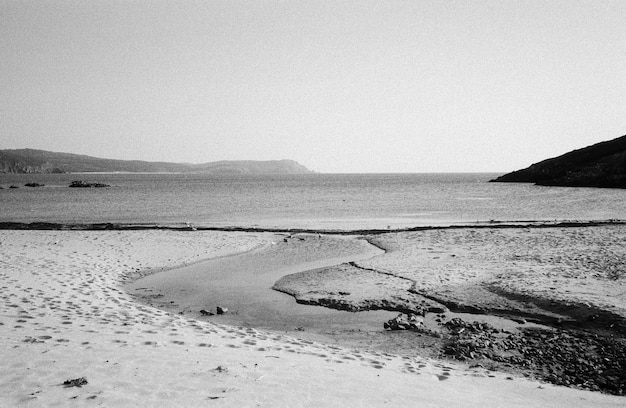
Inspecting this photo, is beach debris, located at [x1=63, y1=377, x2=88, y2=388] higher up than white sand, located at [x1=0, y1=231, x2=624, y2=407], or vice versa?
beach debris, located at [x1=63, y1=377, x2=88, y2=388]

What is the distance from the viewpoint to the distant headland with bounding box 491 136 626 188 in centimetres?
8369

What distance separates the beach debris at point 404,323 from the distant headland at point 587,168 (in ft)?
282

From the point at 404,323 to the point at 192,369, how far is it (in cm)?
524

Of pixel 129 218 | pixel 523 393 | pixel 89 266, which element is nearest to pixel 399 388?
pixel 523 393

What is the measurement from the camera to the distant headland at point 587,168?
275 feet

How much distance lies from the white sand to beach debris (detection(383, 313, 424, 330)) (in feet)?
5.76

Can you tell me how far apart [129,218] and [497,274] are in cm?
3223

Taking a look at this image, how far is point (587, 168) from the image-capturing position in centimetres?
9175

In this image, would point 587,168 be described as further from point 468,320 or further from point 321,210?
point 468,320

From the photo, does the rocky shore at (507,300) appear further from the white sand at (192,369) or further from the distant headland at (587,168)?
the distant headland at (587,168)

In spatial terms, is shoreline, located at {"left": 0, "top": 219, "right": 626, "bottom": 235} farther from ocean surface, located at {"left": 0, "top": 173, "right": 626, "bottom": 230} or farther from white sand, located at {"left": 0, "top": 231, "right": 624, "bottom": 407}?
white sand, located at {"left": 0, "top": 231, "right": 624, "bottom": 407}

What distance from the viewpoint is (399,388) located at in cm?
699

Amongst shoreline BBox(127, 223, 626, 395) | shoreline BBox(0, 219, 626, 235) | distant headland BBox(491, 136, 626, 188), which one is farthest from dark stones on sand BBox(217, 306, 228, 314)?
distant headland BBox(491, 136, 626, 188)

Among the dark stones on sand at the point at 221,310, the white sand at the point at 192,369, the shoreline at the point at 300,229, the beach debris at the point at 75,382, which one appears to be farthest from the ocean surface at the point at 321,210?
the beach debris at the point at 75,382
